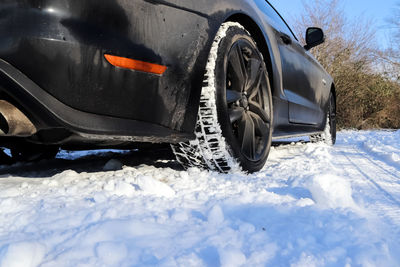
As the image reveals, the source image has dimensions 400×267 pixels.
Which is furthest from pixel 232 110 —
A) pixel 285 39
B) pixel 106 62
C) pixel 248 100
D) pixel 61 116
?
pixel 285 39

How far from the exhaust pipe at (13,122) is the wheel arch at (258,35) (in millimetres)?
1273

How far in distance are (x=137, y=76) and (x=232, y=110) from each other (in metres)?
0.66

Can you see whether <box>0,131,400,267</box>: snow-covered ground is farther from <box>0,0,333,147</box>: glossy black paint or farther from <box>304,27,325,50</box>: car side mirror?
<box>304,27,325,50</box>: car side mirror

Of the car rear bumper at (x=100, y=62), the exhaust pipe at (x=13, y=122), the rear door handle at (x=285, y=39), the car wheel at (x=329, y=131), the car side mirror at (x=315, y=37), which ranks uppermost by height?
the car side mirror at (x=315, y=37)

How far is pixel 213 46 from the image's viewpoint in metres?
1.72

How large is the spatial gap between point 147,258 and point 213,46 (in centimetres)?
117

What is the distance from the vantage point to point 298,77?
9.73 feet

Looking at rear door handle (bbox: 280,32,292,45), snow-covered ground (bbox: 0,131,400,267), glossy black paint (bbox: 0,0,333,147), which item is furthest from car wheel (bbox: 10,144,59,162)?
rear door handle (bbox: 280,32,292,45)

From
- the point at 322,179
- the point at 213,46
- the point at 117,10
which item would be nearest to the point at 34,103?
the point at 117,10

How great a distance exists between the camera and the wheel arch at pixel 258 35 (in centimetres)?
206

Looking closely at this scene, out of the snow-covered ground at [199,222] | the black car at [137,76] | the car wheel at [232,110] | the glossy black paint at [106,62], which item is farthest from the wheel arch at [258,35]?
the snow-covered ground at [199,222]

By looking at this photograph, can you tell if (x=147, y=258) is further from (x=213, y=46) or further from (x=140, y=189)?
(x=213, y=46)

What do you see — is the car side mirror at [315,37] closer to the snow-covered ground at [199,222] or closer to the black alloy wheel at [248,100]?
the black alloy wheel at [248,100]

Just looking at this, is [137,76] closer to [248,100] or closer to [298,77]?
[248,100]
